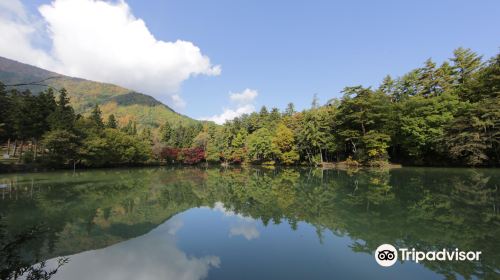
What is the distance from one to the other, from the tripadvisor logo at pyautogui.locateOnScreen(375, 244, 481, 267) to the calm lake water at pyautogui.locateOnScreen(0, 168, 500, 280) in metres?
0.17

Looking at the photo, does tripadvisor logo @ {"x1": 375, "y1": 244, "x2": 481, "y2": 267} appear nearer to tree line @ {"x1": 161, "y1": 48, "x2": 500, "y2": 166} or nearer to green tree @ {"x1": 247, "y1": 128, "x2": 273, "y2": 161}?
tree line @ {"x1": 161, "y1": 48, "x2": 500, "y2": 166}

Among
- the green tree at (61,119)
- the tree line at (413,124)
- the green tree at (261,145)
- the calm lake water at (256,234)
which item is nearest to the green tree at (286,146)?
the tree line at (413,124)

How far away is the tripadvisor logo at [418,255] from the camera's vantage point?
15.9ft

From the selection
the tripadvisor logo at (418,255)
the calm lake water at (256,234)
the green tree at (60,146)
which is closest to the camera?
the calm lake water at (256,234)

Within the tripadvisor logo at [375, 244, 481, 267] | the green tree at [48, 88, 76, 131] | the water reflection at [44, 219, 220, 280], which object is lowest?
the water reflection at [44, 219, 220, 280]

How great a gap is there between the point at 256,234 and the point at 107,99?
145 meters

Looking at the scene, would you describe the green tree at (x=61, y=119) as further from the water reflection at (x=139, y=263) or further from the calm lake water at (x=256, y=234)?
the water reflection at (x=139, y=263)

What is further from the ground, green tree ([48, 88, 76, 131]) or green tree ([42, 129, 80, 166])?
green tree ([48, 88, 76, 131])

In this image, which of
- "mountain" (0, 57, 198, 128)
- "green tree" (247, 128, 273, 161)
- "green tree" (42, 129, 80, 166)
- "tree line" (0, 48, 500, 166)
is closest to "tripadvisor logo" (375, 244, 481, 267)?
"tree line" (0, 48, 500, 166)

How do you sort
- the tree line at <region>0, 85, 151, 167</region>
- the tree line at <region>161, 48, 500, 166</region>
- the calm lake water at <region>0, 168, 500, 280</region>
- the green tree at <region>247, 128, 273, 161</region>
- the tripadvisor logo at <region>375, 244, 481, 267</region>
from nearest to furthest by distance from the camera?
1. the calm lake water at <region>0, 168, 500, 280</region>
2. the tripadvisor logo at <region>375, 244, 481, 267</region>
3. the tree line at <region>161, 48, 500, 166</region>
4. the tree line at <region>0, 85, 151, 167</region>
5. the green tree at <region>247, 128, 273, 161</region>

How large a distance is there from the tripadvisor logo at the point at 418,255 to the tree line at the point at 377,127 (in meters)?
21.7

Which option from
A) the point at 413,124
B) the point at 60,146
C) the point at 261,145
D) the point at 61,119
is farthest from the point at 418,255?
the point at 261,145

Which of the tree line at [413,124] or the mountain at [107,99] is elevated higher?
the mountain at [107,99]

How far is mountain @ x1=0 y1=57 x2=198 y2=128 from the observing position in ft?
355
